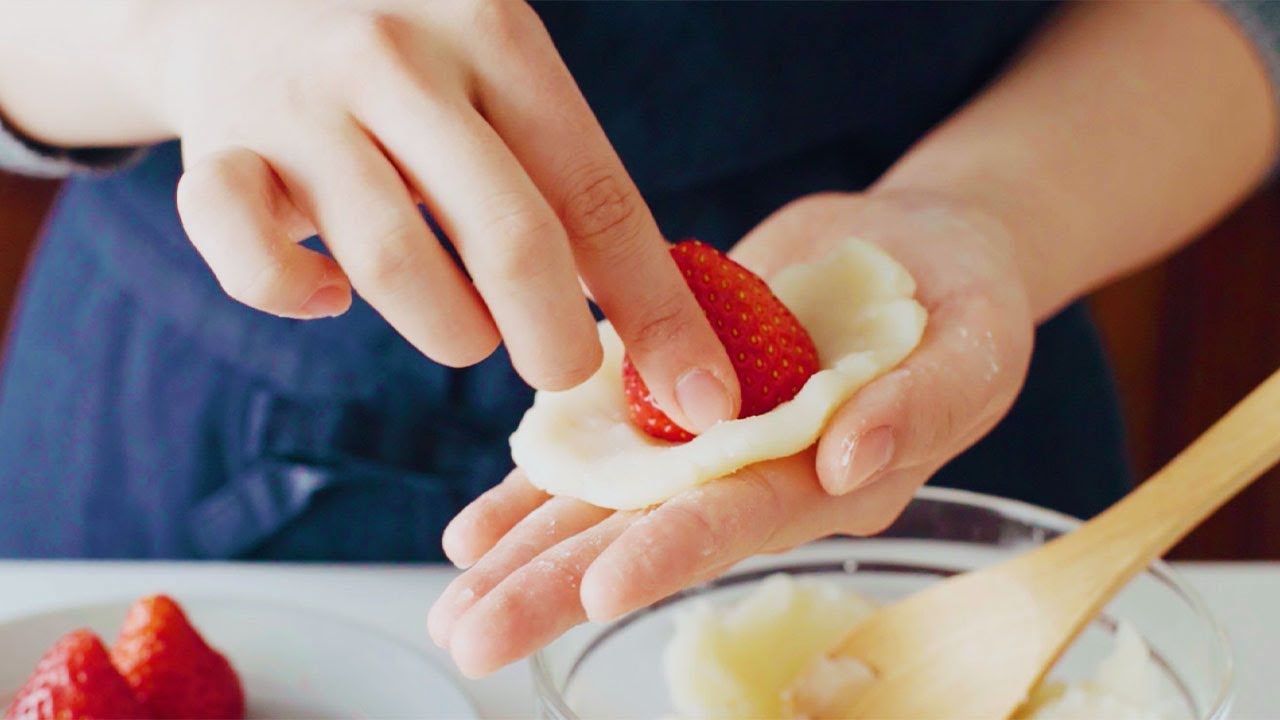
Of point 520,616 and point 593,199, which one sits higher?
point 593,199

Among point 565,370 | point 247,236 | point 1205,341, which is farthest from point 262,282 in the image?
point 1205,341

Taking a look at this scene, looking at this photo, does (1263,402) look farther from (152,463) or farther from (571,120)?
(152,463)

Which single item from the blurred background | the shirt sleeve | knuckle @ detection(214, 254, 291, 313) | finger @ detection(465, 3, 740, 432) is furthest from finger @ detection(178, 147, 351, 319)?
the blurred background

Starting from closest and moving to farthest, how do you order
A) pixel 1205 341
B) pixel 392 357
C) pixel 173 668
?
pixel 173 668 < pixel 392 357 < pixel 1205 341

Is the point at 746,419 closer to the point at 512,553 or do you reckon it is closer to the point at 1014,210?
the point at 512,553

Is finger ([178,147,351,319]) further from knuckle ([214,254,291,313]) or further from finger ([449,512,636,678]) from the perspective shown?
finger ([449,512,636,678])

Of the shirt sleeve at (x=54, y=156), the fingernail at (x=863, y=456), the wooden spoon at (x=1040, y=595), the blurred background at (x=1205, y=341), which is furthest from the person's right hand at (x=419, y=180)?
the blurred background at (x=1205, y=341)

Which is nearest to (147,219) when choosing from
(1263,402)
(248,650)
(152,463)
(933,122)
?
(152,463)
